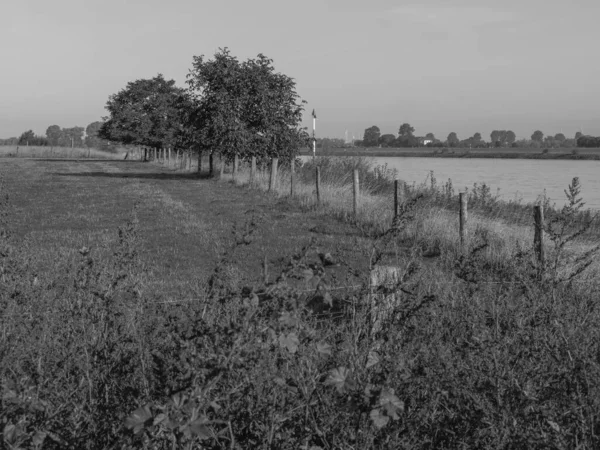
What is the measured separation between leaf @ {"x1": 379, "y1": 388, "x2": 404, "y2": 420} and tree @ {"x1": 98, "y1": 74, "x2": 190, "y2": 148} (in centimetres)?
6895

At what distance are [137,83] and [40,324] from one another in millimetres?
77164

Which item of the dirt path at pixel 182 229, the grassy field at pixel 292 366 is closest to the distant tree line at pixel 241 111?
the dirt path at pixel 182 229

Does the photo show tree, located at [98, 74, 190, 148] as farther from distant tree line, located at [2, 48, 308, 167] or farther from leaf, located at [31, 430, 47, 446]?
leaf, located at [31, 430, 47, 446]

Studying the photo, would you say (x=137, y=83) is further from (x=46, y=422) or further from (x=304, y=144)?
(x=46, y=422)

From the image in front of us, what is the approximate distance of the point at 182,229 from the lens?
1595 centimetres

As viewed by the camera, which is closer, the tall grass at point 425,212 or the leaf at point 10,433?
the leaf at point 10,433

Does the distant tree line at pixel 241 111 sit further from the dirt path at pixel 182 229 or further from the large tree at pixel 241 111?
the dirt path at pixel 182 229

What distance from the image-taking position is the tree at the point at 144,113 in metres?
73.9

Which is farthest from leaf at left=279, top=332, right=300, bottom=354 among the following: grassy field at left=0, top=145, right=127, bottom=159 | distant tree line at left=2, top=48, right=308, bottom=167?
grassy field at left=0, top=145, right=127, bottom=159

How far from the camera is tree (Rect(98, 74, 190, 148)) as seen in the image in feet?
243

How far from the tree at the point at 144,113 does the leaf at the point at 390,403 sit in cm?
6895

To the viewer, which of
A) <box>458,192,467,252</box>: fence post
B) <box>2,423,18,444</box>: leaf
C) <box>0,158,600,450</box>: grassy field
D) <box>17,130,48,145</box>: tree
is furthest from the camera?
<box>17,130,48,145</box>: tree

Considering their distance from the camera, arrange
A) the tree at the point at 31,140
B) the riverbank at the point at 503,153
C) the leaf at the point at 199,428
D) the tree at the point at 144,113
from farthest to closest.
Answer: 1. the tree at the point at 31,140
2. the riverbank at the point at 503,153
3. the tree at the point at 144,113
4. the leaf at the point at 199,428

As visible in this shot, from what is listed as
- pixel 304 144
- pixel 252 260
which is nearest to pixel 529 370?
pixel 252 260
